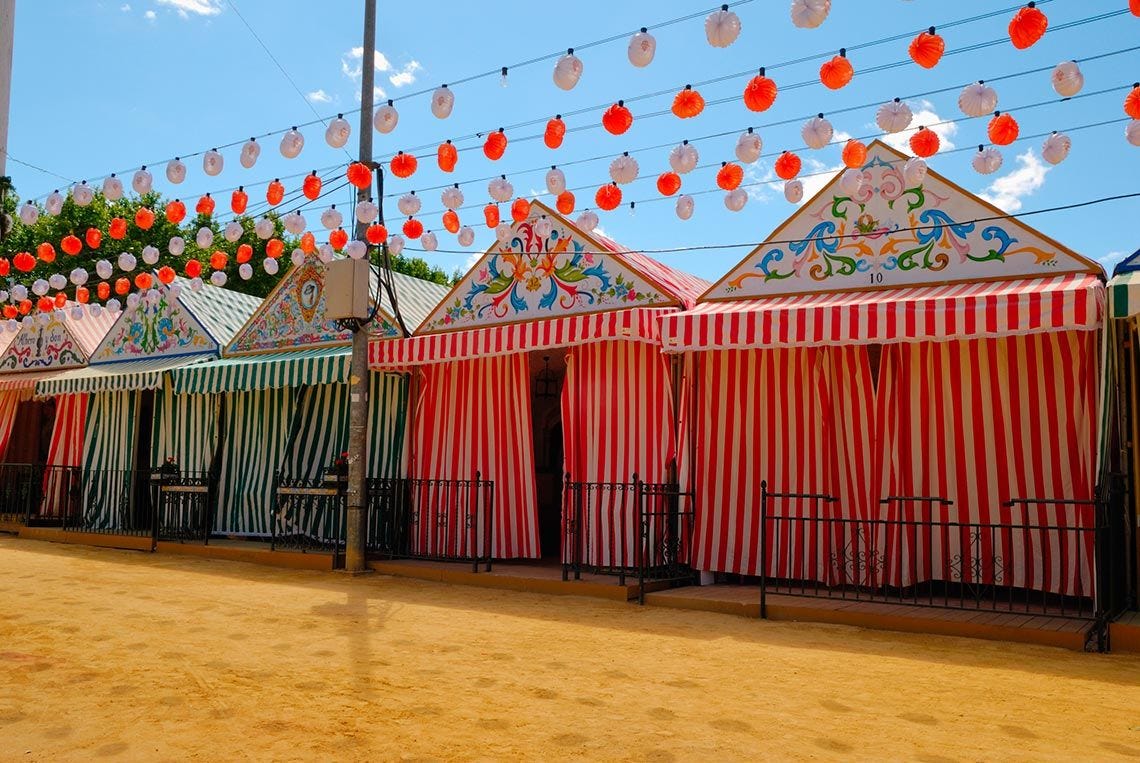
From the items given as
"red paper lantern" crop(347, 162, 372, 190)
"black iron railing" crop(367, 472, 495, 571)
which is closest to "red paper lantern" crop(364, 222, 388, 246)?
"red paper lantern" crop(347, 162, 372, 190)

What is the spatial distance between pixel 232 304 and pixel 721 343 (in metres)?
10.1

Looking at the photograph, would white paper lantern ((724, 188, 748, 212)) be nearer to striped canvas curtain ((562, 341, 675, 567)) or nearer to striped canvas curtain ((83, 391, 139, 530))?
striped canvas curtain ((562, 341, 675, 567))

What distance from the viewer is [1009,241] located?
7191 millimetres

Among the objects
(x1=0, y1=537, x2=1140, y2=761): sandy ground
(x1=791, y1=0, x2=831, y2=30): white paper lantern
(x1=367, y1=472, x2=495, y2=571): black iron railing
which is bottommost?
(x1=0, y1=537, x2=1140, y2=761): sandy ground

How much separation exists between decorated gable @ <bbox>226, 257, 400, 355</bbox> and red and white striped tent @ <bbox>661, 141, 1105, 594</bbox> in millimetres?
5516

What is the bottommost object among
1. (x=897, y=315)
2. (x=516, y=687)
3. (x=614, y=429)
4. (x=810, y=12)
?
(x=516, y=687)

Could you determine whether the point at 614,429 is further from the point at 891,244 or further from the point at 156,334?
the point at 156,334

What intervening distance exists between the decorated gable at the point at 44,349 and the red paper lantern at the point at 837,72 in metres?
13.6

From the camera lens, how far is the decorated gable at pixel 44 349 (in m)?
15.5

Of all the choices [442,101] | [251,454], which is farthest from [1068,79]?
[251,454]

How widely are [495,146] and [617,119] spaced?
1355 mm

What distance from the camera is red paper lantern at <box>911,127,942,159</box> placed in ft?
22.0

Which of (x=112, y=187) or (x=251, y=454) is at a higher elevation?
(x=112, y=187)

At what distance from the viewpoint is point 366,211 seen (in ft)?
32.2
